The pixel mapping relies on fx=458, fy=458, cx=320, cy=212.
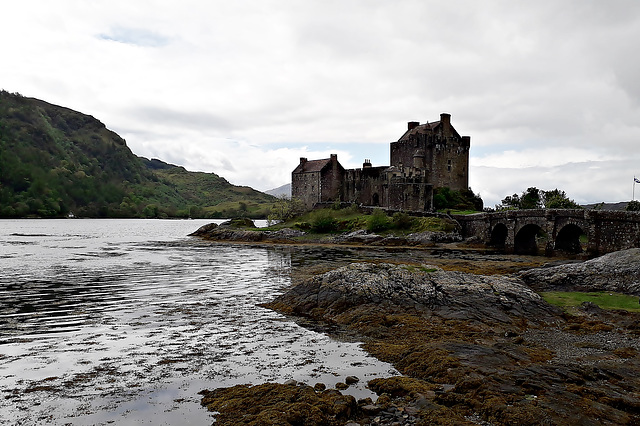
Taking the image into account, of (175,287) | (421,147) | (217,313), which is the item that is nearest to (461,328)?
(217,313)

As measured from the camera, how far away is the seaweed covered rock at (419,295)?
19609mm

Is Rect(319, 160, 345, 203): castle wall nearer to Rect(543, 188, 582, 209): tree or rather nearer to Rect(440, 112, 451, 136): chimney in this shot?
Rect(440, 112, 451, 136): chimney

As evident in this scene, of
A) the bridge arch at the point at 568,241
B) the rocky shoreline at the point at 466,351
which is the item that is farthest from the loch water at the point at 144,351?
the bridge arch at the point at 568,241

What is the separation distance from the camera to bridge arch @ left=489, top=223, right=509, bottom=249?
6137cm

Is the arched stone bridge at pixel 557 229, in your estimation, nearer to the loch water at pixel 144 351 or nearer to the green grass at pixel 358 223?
the green grass at pixel 358 223

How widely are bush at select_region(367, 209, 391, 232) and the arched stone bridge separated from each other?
34.7ft

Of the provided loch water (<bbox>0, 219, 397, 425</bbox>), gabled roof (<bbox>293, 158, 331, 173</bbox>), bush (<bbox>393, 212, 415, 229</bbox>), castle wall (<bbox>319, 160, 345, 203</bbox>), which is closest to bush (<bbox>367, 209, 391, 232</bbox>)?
bush (<bbox>393, 212, 415, 229</bbox>)

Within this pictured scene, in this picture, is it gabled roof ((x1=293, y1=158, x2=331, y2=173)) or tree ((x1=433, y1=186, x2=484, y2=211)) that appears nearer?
tree ((x1=433, y1=186, x2=484, y2=211))

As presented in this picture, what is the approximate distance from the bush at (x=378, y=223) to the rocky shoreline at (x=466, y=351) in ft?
143

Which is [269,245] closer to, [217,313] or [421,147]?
[421,147]

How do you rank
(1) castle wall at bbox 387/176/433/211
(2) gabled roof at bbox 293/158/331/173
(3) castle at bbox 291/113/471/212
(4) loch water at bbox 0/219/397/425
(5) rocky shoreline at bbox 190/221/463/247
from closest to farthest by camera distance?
(4) loch water at bbox 0/219/397/425, (5) rocky shoreline at bbox 190/221/463/247, (1) castle wall at bbox 387/176/433/211, (3) castle at bbox 291/113/471/212, (2) gabled roof at bbox 293/158/331/173

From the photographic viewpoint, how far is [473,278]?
22766 mm

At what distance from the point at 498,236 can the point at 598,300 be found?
42.5 m

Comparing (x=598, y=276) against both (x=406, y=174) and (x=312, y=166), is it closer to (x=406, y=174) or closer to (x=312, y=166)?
(x=406, y=174)
